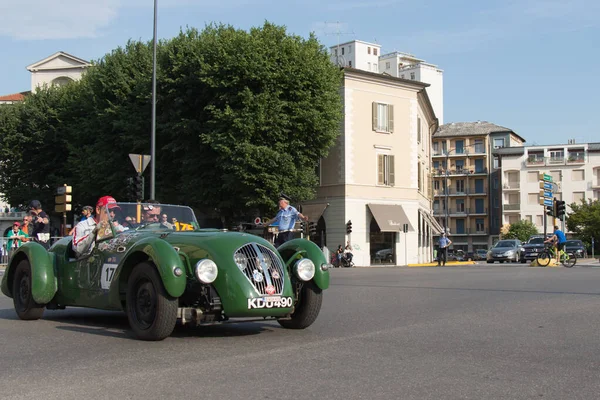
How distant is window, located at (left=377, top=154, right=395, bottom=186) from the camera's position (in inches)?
1909

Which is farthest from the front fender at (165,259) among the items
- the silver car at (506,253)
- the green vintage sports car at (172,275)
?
the silver car at (506,253)

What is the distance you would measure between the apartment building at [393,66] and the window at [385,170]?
177 ft

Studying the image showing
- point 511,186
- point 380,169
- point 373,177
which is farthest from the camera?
point 511,186

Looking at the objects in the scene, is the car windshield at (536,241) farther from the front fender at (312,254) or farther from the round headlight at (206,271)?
the round headlight at (206,271)

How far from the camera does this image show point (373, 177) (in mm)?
48125

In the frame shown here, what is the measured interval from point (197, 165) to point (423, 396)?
112 feet

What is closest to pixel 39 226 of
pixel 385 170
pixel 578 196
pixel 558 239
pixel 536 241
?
pixel 558 239

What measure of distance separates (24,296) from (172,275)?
3475 millimetres

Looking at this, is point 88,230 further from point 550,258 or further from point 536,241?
point 536,241

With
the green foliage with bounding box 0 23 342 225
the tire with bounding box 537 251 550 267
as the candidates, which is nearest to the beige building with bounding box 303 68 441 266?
the green foliage with bounding box 0 23 342 225

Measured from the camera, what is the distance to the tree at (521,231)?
95875mm

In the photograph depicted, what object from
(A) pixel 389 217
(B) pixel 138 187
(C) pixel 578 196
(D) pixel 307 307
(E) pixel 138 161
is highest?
(C) pixel 578 196

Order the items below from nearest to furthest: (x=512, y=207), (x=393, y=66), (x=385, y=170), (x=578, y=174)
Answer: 1. (x=385, y=170)
2. (x=578, y=174)
3. (x=512, y=207)
4. (x=393, y=66)

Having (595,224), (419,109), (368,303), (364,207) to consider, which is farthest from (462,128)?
(368,303)
